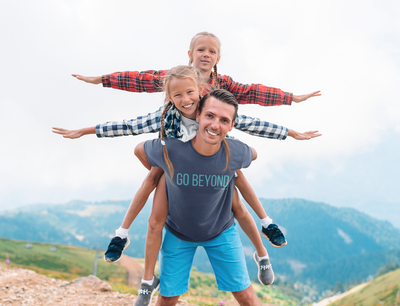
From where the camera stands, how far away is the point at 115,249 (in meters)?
3.50

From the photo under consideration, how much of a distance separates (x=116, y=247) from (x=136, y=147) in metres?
1.21

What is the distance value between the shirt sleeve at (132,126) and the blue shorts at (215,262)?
3.83ft

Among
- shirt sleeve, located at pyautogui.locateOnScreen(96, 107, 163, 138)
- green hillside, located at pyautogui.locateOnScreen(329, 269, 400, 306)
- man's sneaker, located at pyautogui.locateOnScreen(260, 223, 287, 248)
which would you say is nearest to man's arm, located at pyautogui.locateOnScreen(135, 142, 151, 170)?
shirt sleeve, located at pyautogui.locateOnScreen(96, 107, 163, 138)

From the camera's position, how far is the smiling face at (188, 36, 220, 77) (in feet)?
11.4

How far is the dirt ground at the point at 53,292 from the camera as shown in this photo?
5.75 metres

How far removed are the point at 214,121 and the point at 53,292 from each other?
5550 millimetres

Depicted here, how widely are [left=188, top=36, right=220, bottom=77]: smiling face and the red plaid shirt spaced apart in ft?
0.87

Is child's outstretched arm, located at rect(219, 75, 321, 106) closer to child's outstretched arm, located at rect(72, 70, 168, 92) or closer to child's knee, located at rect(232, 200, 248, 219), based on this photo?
child's outstretched arm, located at rect(72, 70, 168, 92)

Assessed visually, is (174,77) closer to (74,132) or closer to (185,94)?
(185,94)

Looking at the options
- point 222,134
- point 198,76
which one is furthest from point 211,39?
point 222,134

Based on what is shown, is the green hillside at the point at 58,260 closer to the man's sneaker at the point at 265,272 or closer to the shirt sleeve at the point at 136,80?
the man's sneaker at the point at 265,272

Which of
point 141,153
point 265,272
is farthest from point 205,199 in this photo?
point 265,272

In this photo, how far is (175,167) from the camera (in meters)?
2.93

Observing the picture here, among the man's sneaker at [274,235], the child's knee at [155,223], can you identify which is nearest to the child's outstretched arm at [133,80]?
the child's knee at [155,223]
